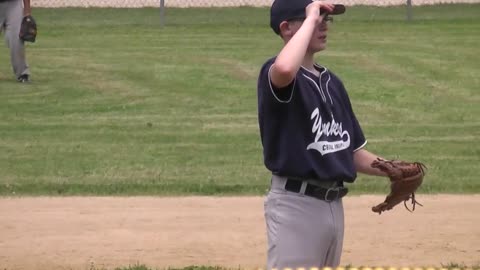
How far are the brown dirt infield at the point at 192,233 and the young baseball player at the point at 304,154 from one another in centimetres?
292

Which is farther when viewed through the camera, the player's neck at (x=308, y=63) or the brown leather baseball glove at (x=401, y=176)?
the brown leather baseball glove at (x=401, y=176)

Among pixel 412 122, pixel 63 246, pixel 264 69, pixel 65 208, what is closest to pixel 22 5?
pixel 412 122

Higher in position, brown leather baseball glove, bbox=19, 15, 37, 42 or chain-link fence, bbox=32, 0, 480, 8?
brown leather baseball glove, bbox=19, 15, 37, 42

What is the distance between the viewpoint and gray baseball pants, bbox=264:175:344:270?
16.3 ft

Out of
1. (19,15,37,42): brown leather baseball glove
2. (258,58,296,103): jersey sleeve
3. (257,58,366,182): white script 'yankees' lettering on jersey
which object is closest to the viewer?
(258,58,296,103): jersey sleeve

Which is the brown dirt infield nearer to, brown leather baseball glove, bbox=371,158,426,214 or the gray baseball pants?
brown leather baseball glove, bbox=371,158,426,214

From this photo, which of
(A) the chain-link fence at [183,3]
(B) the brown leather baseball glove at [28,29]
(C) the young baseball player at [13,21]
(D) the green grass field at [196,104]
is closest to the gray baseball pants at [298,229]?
(D) the green grass field at [196,104]

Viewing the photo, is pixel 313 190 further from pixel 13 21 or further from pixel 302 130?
pixel 13 21

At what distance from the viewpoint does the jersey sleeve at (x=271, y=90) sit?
189 inches

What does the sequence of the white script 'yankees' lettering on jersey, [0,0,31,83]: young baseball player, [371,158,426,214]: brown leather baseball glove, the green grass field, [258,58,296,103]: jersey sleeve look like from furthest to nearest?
[0,0,31,83]: young baseball player < the green grass field < [371,158,426,214]: brown leather baseball glove < the white script 'yankees' lettering on jersey < [258,58,296,103]: jersey sleeve

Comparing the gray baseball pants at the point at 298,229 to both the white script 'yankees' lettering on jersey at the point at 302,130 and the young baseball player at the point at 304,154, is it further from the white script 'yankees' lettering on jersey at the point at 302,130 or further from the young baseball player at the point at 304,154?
the white script 'yankees' lettering on jersey at the point at 302,130

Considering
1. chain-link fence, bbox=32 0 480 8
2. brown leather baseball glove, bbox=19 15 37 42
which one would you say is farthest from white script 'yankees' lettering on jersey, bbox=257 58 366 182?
chain-link fence, bbox=32 0 480 8

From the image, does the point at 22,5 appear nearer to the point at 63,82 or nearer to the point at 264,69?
the point at 63,82

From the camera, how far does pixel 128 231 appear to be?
29.3 feet
